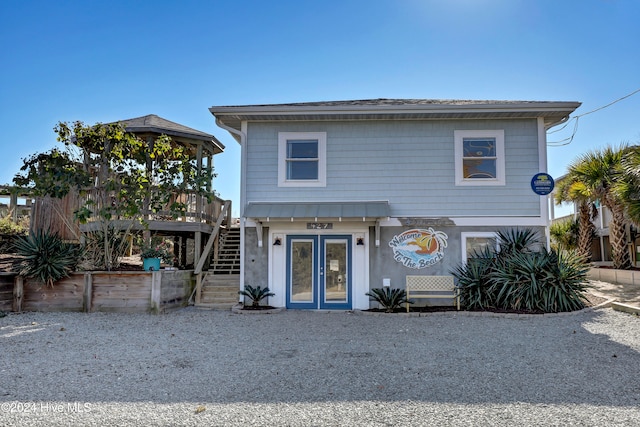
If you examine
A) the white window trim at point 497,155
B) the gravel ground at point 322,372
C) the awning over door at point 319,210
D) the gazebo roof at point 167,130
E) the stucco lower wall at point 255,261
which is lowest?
the gravel ground at point 322,372

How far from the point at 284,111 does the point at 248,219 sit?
2.89 meters

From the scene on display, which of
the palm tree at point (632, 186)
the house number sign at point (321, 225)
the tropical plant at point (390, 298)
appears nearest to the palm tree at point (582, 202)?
the palm tree at point (632, 186)

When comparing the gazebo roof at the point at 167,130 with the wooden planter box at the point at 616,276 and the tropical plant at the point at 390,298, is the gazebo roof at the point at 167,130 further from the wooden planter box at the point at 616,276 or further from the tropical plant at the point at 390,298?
the wooden planter box at the point at 616,276

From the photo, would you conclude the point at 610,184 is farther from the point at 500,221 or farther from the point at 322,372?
the point at 322,372

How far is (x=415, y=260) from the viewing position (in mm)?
10758

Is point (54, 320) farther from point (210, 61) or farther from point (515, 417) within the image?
point (515, 417)

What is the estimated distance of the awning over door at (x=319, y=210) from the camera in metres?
10.1

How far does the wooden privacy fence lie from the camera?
388 inches

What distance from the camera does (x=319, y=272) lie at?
1086 cm

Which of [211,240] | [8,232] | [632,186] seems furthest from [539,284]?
[8,232]

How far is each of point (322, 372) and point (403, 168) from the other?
681 centimetres

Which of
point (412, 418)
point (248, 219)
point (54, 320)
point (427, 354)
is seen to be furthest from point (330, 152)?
point (412, 418)

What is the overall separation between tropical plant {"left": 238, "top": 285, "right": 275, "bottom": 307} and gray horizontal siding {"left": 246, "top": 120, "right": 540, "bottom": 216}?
2283 millimetres

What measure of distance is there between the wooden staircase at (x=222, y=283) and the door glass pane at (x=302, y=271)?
5.19 ft
